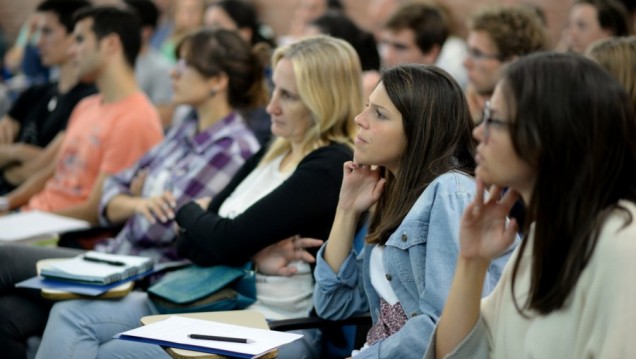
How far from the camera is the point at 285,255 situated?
8.87 feet

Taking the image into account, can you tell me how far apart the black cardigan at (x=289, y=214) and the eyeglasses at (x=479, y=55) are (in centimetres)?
143

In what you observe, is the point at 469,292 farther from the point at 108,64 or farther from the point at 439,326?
the point at 108,64

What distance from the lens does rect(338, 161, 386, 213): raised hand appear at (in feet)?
7.74

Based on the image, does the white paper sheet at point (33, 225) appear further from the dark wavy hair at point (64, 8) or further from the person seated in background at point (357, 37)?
the dark wavy hair at point (64, 8)

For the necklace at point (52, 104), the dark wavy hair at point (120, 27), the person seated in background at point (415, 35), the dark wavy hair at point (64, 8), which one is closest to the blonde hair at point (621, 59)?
the person seated in background at point (415, 35)

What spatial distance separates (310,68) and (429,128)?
0.77m

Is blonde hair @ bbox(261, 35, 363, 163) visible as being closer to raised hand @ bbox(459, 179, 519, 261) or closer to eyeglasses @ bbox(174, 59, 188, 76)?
eyeglasses @ bbox(174, 59, 188, 76)

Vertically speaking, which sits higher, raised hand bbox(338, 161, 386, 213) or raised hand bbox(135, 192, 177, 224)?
raised hand bbox(338, 161, 386, 213)

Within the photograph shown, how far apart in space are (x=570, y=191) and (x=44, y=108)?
3933 millimetres

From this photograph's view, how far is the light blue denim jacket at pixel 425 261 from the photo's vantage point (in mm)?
1981

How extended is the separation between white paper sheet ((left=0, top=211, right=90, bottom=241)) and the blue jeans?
805mm

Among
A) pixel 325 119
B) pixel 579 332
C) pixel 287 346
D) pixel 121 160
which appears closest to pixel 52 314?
pixel 287 346

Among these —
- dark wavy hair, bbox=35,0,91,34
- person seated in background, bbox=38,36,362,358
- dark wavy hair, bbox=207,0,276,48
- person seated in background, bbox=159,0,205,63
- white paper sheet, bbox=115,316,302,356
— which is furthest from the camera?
person seated in background, bbox=159,0,205,63

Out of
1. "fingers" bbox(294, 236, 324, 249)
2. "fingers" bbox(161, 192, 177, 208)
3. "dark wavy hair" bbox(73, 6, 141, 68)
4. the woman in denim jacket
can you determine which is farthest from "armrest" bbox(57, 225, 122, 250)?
the woman in denim jacket
